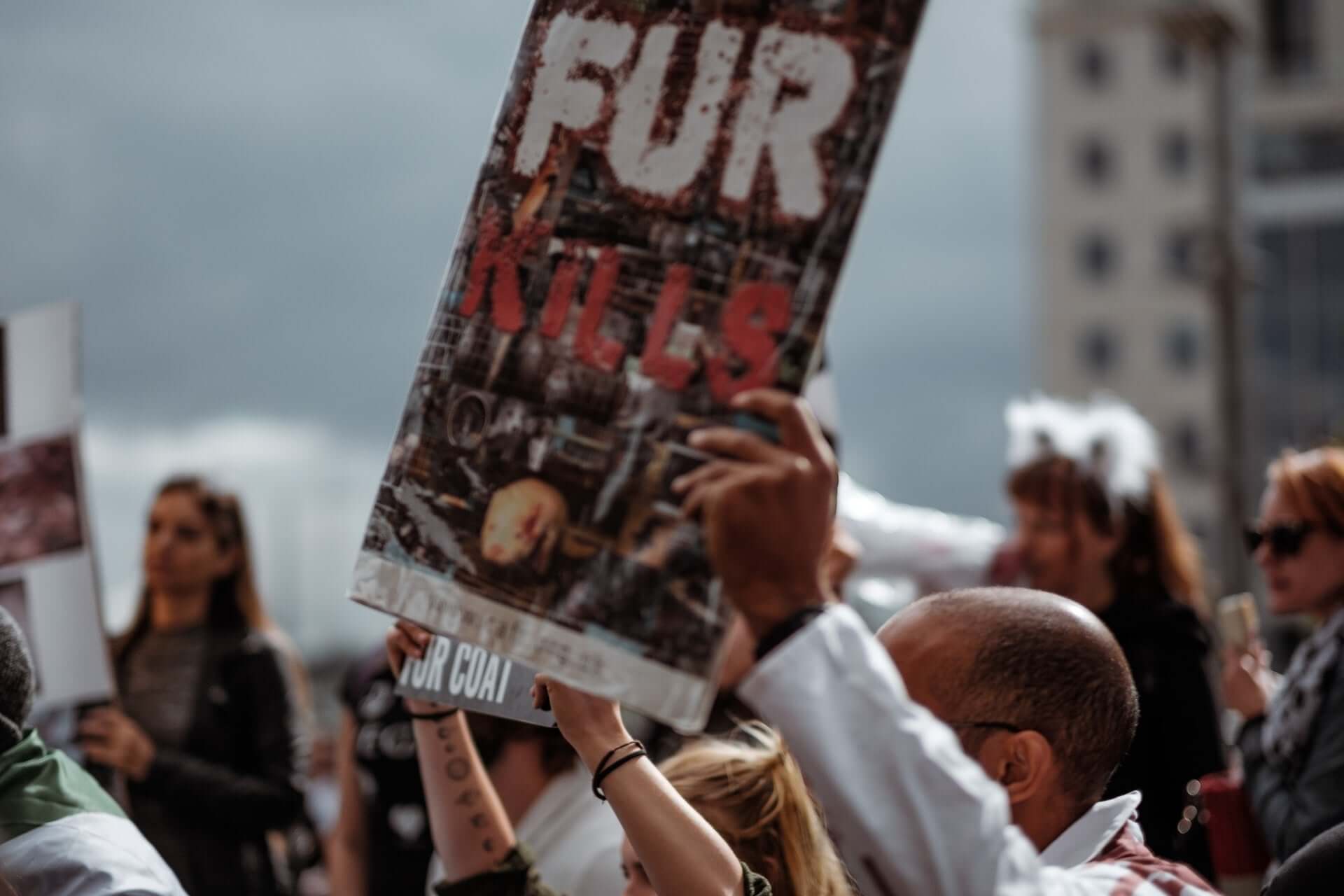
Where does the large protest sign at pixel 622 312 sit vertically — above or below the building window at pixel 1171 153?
below

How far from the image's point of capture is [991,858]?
4.88 feet

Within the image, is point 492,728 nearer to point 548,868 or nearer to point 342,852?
point 548,868

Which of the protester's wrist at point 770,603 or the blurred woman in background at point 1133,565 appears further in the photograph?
the blurred woman in background at point 1133,565

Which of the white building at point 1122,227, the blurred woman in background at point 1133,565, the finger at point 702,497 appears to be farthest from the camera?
the white building at point 1122,227

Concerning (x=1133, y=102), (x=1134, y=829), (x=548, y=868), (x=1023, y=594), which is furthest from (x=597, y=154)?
(x=1133, y=102)

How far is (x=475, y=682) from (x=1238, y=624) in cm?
212

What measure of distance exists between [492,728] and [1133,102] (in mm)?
53289

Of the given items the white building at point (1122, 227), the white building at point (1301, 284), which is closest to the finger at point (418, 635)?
the white building at point (1301, 284)

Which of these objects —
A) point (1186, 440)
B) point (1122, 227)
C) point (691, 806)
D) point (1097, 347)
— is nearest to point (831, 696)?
point (691, 806)

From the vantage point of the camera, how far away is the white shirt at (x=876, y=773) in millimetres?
1473

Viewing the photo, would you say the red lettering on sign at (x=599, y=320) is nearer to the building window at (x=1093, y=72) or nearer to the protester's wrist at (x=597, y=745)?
the protester's wrist at (x=597, y=745)

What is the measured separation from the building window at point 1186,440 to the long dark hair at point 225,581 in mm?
50151

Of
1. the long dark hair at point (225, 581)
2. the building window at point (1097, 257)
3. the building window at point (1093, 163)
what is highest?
the building window at point (1093, 163)

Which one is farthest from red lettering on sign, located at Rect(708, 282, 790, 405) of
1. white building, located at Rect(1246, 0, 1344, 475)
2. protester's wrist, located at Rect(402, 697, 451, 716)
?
white building, located at Rect(1246, 0, 1344, 475)
